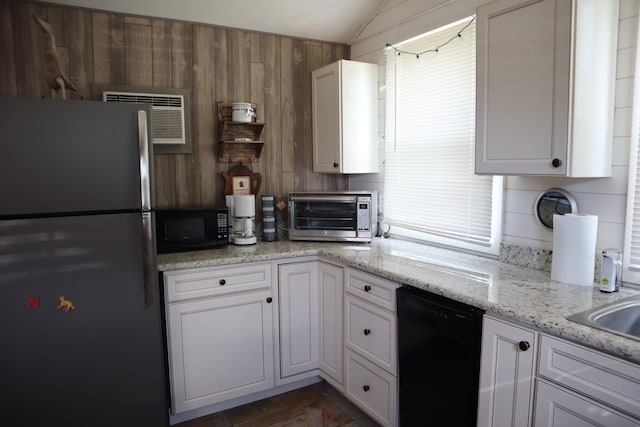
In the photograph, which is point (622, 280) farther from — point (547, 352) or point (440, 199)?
point (440, 199)

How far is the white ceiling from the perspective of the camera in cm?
267

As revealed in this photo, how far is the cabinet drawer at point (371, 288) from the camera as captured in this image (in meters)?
2.14

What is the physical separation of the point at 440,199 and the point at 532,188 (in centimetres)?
62

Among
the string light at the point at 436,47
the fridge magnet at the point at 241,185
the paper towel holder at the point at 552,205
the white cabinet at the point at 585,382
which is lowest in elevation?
A: the white cabinet at the point at 585,382

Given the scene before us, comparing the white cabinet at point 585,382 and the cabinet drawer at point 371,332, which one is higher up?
the white cabinet at point 585,382

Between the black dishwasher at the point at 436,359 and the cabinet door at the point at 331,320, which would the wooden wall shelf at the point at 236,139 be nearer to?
the cabinet door at the point at 331,320

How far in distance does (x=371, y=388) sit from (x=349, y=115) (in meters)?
1.76

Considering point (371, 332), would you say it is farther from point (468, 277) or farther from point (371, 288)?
point (468, 277)

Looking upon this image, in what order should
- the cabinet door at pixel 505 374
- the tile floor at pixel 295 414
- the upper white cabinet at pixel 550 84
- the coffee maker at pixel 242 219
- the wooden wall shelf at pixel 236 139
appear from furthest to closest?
the wooden wall shelf at pixel 236 139 < the coffee maker at pixel 242 219 < the tile floor at pixel 295 414 < the upper white cabinet at pixel 550 84 < the cabinet door at pixel 505 374

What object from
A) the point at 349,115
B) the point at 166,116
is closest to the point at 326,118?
the point at 349,115

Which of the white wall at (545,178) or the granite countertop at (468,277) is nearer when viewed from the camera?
the granite countertop at (468,277)

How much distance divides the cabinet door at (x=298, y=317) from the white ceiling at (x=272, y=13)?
1.70 m

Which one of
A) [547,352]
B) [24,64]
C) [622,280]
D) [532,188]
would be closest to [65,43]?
[24,64]

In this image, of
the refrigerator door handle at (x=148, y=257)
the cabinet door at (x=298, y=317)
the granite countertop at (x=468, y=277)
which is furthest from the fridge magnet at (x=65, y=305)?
the cabinet door at (x=298, y=317)
